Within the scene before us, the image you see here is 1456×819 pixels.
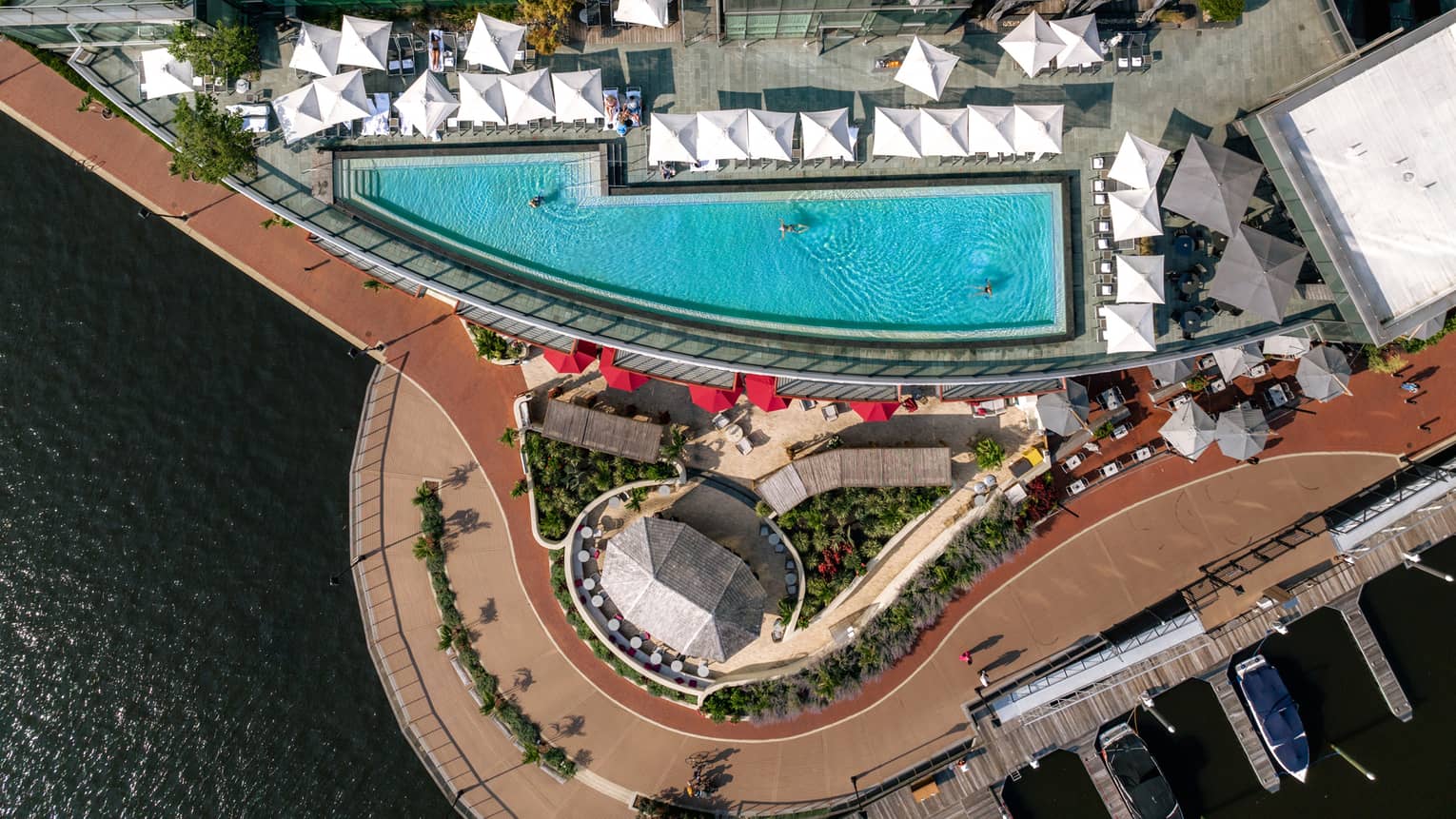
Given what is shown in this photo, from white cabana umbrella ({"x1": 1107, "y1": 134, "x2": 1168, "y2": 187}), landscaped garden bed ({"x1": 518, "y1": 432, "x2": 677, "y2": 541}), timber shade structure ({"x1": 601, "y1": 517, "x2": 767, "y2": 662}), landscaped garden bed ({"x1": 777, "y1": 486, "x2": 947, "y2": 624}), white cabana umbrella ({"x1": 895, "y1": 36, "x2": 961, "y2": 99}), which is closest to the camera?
white cabana umbrella ({"x1": 895, "y1": 36, "x2": 961, "y2": 99})

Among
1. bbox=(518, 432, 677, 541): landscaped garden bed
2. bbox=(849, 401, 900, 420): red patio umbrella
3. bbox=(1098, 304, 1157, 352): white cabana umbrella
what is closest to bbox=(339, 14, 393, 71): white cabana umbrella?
bbox=(518, 432, 677, 541): landscaped garden bed

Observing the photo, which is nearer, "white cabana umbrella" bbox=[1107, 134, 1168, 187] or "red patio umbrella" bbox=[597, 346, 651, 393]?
"white cabana umbrella" bbox=[1107, 134, 1168, 187]

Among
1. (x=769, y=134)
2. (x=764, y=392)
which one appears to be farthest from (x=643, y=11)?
(x=764, y=392)

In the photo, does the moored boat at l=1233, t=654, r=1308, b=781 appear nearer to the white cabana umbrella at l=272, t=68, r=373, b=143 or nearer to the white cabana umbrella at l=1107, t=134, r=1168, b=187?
the white cabana umbrella at l=1107, t=134, r=1168, b=187

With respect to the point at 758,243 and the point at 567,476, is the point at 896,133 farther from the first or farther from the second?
the point at 567,476

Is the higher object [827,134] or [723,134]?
[723,134]

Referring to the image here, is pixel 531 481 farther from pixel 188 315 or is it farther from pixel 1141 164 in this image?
pixel 1141 164

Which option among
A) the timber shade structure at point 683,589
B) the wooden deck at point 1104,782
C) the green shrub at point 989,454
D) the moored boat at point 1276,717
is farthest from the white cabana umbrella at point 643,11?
the moored boat at point 1276,717

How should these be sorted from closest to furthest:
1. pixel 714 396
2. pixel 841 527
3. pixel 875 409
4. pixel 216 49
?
1. pixel 216 49
2. pixel 714 396
3. pixel 875 409
4. pixel 841 527
